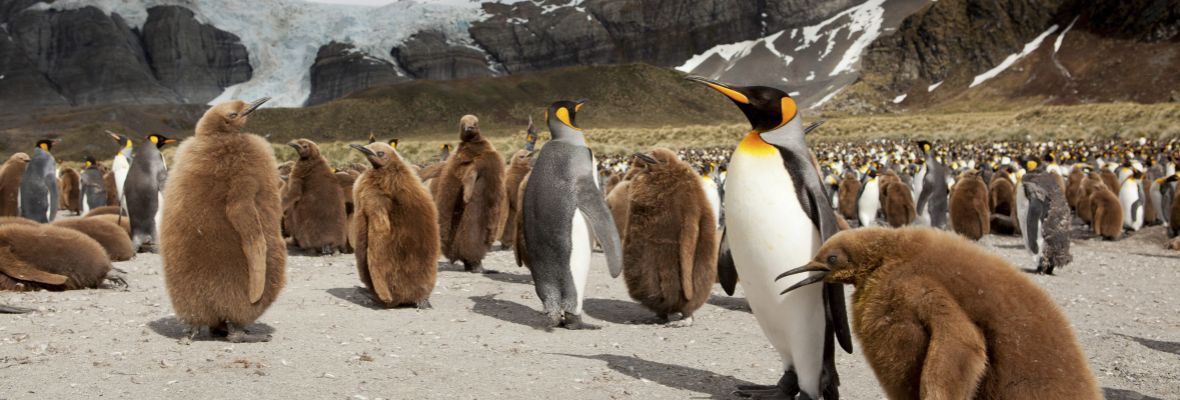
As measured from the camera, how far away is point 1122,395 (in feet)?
14.8

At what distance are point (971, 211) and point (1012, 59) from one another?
294 feet

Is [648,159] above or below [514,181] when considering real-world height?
above

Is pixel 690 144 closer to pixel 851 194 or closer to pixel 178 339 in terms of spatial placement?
pixel 851 194

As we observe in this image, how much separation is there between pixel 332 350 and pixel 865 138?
46.5 meters

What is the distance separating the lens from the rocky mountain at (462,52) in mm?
81188

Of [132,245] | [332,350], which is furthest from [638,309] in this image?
[132,245]

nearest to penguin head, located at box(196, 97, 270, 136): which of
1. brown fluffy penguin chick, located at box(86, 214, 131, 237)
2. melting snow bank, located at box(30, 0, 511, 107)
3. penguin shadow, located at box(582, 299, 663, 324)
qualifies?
penguin shadow, located at box(582, 299, 663, 324)

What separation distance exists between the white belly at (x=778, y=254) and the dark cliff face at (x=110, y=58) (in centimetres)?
11098

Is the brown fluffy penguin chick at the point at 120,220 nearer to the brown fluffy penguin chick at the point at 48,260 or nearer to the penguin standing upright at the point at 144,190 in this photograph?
the penguin standing upright at the point at 144,190

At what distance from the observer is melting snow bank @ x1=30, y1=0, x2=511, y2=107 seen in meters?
106

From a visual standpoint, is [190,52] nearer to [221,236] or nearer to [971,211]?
[971,211]

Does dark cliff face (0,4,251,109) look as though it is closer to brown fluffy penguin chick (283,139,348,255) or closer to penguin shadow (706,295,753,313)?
brown fluffy penguin chick (283,139,348,255)

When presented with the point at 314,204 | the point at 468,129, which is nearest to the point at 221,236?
the point at 468,129

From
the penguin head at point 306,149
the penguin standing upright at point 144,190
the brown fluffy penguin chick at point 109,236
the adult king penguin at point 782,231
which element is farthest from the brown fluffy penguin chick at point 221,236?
the penguin standing upright at point 144,190
